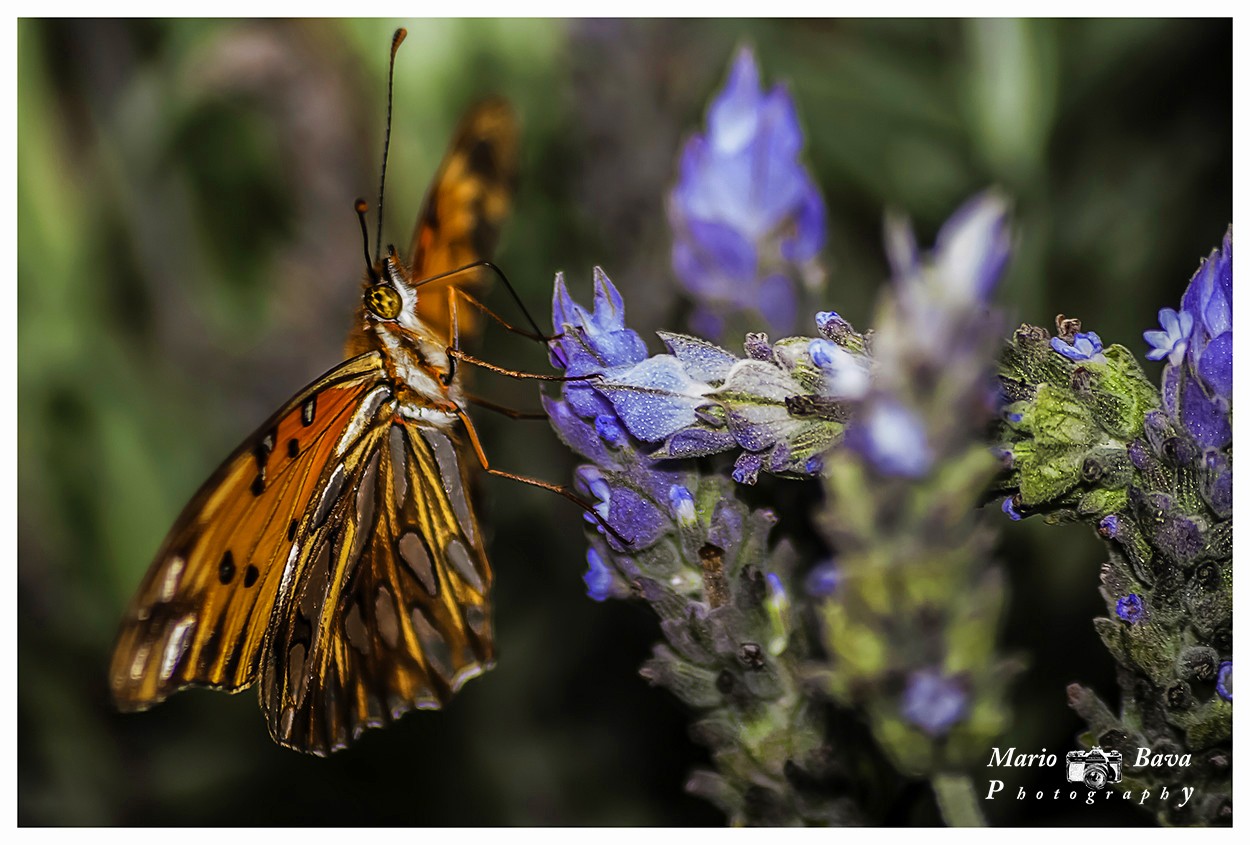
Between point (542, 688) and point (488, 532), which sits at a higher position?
point (488, 532)

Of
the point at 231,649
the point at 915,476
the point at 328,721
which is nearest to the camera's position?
the point at 915,476

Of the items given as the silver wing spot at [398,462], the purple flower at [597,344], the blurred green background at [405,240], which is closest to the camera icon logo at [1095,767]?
the blurred green background at [405,240]

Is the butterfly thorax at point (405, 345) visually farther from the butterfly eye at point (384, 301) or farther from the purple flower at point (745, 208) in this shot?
the purple flower at point (745, 208)

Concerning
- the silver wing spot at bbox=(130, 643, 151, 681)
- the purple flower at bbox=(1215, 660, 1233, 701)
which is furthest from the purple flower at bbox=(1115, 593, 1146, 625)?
the silver wing spot at bbox=(130, 643, 151, 681)

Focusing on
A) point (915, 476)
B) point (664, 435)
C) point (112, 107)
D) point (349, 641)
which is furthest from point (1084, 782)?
point (112, 107)

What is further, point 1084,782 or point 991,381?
point 1084,782

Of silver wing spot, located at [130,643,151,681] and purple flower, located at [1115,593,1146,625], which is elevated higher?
purple flower, located at [1115,593,1146,625]

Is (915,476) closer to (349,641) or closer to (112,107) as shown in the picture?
(349,641)

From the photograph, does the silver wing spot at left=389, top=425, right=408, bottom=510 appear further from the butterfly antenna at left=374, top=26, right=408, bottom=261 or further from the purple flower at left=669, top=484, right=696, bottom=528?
the purple flower at left=669, top=484, right=696, bottom=528
